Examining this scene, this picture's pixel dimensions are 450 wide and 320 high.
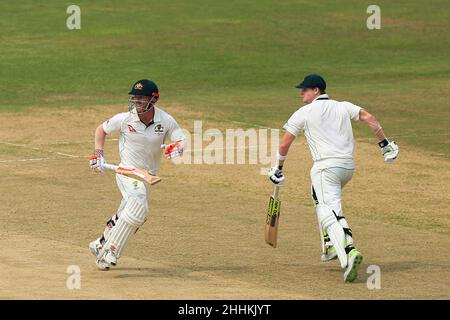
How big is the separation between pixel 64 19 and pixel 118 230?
29.4 metres

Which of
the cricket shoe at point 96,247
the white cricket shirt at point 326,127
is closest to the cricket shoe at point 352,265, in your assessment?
the white cricket shirt at point 326,127

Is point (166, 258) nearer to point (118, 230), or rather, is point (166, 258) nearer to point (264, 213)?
point (118, 230)

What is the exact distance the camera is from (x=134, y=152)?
570 inches

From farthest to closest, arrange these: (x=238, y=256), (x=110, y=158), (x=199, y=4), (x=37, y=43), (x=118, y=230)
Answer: (x=199, y=4), (x=37, y=43), (x=110, y=158), (x=238, y=256), (x=118, y=230)

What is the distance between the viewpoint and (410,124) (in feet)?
89.5

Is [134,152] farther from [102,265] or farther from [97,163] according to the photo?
[102,265]

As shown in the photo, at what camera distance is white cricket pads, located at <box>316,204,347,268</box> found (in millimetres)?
13680

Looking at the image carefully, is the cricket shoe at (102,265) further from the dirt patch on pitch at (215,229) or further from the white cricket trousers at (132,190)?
the white cricket trousers at (132,190)

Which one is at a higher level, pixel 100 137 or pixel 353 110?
pixel 353 110

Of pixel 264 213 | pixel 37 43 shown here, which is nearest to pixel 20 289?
pixel 264 213

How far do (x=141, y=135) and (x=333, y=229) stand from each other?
8.52 ft

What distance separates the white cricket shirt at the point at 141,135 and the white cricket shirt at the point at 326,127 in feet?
4.84

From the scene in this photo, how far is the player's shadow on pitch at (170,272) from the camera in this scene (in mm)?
13906

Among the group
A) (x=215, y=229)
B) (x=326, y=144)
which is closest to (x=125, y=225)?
(x=326, y=144)
